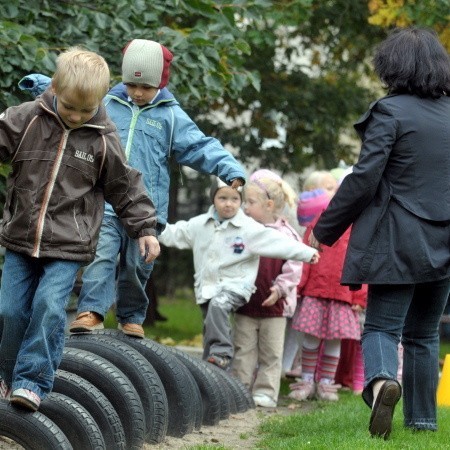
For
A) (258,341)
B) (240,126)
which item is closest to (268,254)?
(258,341)

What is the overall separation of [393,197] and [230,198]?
3038mm

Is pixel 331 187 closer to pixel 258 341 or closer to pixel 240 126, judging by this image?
pixel 258 341

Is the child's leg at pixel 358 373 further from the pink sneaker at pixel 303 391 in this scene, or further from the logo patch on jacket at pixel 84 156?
the logo patch on jacket at pixel 84 156

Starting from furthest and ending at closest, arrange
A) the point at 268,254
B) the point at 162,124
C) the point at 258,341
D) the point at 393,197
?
1. the point at 258,341
2. the point at 268,254
3. the point at 162,124
4. the point at 393,197

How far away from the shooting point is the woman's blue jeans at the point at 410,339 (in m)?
6.57

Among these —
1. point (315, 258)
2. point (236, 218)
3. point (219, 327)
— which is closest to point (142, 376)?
point (315, 258)

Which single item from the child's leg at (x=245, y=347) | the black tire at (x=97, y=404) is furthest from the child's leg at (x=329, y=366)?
the black tire at (x=97, y=404)

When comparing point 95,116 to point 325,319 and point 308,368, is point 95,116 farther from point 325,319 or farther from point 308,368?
point 308,368

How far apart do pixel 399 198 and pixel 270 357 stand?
3738 millimetres

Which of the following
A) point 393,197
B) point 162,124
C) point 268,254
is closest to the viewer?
point 393,197

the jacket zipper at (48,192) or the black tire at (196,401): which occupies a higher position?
the jacket zipper at (48,192)

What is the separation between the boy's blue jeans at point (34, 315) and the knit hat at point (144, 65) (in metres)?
1.73

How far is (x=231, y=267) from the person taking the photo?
9.48m

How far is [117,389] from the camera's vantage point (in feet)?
20.9
